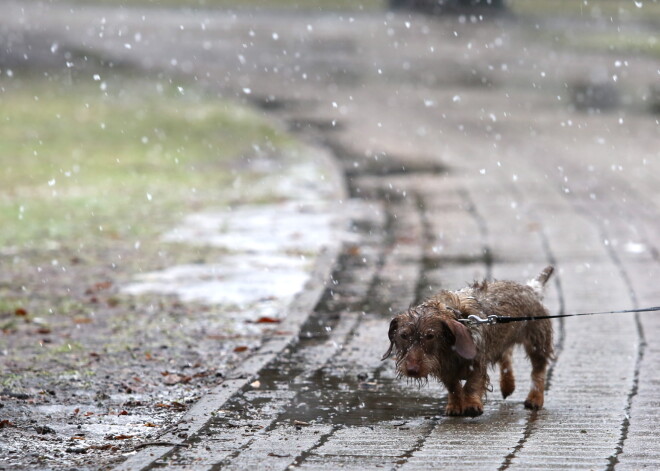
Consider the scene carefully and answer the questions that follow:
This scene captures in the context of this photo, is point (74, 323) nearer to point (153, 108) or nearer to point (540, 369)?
point (540, 369)

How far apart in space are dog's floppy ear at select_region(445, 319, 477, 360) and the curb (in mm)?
1552

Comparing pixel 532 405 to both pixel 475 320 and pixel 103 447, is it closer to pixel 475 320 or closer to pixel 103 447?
pixel 475 320

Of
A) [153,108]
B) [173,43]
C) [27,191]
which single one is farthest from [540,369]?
[173,43]

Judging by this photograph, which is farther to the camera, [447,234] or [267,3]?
[267,3]

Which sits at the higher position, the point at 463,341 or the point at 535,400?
the point at 463,341

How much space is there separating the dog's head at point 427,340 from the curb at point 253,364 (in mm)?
1253

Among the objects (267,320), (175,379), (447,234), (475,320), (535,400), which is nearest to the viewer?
(475,320)

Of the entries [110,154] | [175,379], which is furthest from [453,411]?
[110,154]

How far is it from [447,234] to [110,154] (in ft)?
35.2

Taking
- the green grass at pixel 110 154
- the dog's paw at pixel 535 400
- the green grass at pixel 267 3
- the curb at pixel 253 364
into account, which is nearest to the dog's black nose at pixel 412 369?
the dog's paw at pixel 535 400

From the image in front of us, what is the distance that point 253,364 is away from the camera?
863 cm

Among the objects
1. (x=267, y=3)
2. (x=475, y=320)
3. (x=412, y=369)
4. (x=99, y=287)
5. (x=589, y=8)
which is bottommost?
(x=412, y=369)

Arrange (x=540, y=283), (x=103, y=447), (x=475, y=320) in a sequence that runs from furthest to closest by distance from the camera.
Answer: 1. (x=540, y=283)
2. (x=475, y=320)
3. (x=103, y=447)

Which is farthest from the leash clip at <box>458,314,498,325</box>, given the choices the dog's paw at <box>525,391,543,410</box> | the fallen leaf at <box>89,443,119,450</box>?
the fallen leaf at <box>89,443,119,450</box>
